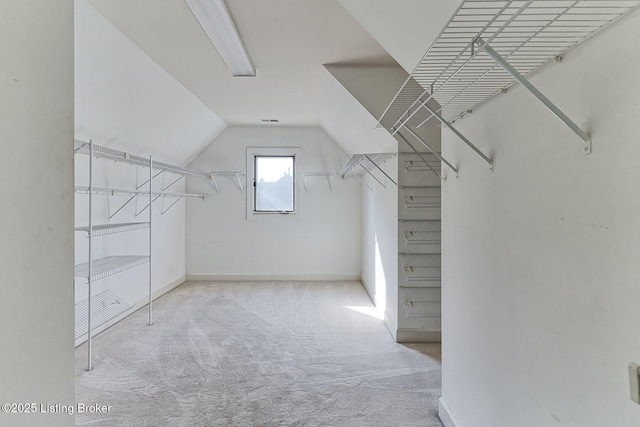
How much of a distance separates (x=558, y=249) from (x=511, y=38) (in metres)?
0.58

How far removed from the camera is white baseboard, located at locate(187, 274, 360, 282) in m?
5.29

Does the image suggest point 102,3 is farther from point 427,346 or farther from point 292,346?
point 427,346

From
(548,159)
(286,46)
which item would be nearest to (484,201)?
(548,159)

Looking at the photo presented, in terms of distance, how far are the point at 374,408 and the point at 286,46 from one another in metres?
2.39

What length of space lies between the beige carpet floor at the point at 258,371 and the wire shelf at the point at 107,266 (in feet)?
2.04

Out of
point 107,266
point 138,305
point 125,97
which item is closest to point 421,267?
point 107,266

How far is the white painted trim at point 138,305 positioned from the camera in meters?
3.10

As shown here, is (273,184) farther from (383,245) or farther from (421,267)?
(421,267)

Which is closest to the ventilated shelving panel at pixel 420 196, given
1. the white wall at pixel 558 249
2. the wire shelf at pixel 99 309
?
the white wall at pixel 558 249

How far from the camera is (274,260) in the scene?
5.34 meters

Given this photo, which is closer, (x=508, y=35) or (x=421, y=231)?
(x=508, y=35)

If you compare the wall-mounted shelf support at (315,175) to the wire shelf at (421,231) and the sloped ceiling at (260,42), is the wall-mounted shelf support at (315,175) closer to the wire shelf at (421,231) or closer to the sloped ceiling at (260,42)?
the sloped ceiling at (260,42)

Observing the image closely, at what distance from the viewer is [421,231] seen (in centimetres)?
305

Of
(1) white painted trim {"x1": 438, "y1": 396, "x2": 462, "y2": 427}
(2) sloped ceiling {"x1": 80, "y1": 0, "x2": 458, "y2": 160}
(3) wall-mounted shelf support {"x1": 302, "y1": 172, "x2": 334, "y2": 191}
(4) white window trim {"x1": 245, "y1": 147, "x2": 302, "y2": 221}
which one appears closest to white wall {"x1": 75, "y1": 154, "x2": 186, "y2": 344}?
(4) white window trim {"x1": 245, "y1": 147, "x2": 302, "y2": 221}
